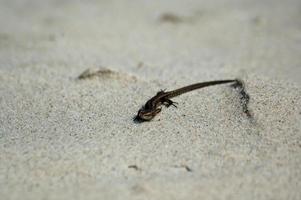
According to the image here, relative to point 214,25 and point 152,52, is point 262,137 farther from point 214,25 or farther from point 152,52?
point 214,25

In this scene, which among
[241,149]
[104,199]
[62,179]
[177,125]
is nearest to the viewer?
[104,199]

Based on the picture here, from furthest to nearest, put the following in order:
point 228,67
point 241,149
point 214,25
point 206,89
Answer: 1. point 214,25
2. point 228,67
3. point 206,89
4. point 241,149

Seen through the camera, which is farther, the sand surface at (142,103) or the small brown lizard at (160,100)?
the small brown lizard at (160,100)

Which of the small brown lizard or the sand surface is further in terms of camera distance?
the small brown lizard

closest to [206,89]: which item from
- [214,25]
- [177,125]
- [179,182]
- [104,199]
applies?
[177,125]
